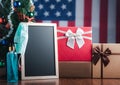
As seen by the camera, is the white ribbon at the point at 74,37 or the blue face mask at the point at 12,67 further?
the white ribbon at the point at 74,37

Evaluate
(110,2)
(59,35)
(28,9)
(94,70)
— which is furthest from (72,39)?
(110,2)

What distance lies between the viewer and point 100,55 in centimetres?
185

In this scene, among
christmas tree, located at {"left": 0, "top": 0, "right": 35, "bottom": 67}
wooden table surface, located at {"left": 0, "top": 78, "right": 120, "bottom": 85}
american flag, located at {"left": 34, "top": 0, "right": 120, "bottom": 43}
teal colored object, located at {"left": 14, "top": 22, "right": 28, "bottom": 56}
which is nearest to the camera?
wooden table surface, located at {"left": 0, "top": 78, "right": 120, "bottom": 85}

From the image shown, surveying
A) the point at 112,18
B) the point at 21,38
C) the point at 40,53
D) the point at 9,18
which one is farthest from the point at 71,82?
the point at 112,18

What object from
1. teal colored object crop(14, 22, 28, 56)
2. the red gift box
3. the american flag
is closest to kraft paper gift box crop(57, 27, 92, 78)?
the red gift box

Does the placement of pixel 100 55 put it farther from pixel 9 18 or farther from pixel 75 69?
pixel 9 18

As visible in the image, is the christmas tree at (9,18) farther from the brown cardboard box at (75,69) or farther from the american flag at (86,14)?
the brown cardboard box at (75,69)

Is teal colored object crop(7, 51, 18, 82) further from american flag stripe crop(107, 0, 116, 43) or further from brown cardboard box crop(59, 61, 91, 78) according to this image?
american flag stripe crop(107, 0, 116, 43)

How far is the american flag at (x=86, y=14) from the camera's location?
2.21 metres

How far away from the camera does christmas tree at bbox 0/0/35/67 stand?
6.38 ft

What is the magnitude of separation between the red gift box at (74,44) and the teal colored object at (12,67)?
0.31 m

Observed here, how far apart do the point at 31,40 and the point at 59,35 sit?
0.19 m

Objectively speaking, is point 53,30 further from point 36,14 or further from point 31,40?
point 36,14

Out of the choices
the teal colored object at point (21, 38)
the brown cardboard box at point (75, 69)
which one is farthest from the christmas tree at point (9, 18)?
the brown cardboard box at point (75, 69)
